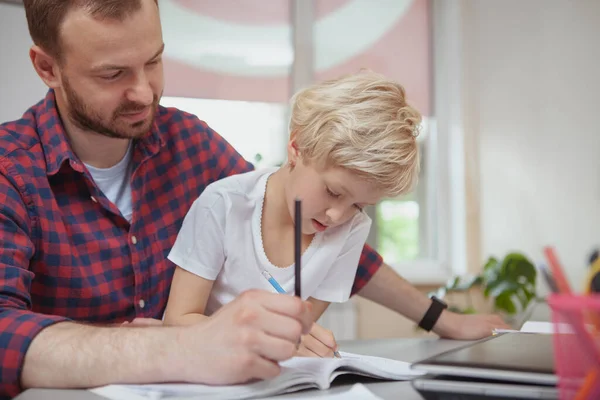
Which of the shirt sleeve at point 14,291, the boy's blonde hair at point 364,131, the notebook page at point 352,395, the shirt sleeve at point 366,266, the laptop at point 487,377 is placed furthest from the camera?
the shirt sleeve at point 366,266

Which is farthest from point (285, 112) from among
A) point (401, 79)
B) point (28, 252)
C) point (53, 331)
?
point (53, 331)

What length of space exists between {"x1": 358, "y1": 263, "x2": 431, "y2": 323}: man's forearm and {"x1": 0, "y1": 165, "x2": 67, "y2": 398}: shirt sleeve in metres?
0.77

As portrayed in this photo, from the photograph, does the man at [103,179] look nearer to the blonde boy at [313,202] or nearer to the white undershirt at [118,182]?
the white undershirt at [118,182]

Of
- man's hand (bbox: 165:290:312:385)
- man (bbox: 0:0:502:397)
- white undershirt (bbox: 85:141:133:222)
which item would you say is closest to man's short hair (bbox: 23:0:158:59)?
man (bbox: 0:0:502:397)

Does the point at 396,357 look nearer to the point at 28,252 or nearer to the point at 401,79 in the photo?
the point at 28,252

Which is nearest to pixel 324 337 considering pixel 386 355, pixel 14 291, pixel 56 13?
pixel 386 355

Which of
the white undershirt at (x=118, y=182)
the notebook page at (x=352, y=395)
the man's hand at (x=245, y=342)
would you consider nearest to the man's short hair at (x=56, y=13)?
the white undershirt at (x=118, y=182)

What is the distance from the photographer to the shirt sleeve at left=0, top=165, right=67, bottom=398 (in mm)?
827

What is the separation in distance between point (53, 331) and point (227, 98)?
8.38ft

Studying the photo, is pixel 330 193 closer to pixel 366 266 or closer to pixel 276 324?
pixel 366 266

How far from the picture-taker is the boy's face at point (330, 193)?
1.19 meters

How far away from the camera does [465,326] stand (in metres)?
1.43

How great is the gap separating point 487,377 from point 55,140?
3.38ft

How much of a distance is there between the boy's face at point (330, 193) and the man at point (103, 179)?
1.08 feet
